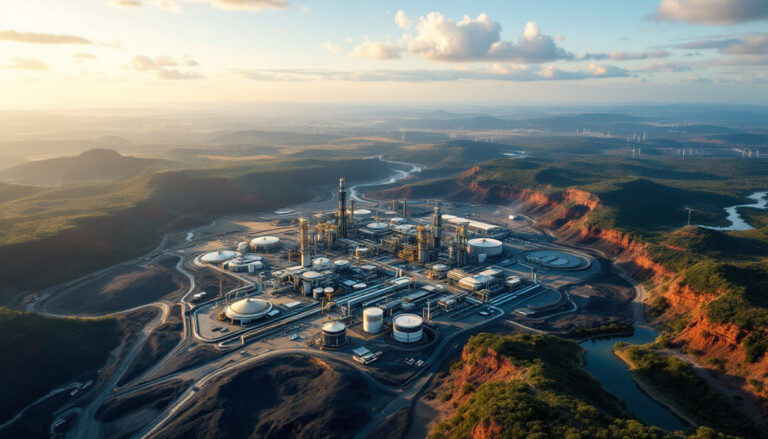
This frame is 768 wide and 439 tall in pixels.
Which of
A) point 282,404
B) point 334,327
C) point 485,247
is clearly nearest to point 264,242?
point 334,327

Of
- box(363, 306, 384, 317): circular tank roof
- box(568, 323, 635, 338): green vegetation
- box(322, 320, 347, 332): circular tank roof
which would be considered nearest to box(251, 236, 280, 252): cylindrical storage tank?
box(363, 306, 384, 317): circular tank roof

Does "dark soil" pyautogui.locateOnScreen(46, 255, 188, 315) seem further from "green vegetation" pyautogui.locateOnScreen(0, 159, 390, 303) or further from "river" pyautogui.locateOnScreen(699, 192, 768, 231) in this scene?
"river" pyautogui.locateOnScreen(699, 192, 768, 231)

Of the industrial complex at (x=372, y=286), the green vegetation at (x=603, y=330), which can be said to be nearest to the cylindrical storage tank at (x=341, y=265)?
the industrial complex at (x=372, y=286)

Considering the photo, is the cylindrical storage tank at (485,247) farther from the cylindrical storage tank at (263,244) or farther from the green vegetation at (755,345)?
the green vegetation at (755,345)

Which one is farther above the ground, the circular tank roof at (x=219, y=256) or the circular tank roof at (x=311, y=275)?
the circular tank roof at (x=311, y=275)

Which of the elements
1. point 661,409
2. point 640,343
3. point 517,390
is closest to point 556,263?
point 640,343

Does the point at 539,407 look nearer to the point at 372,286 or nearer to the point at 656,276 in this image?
the point at 372,286

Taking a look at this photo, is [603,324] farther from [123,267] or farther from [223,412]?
[123,267]
